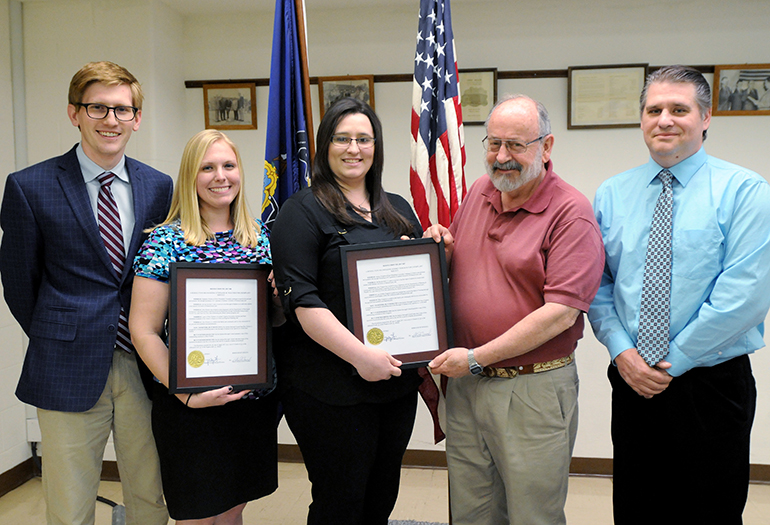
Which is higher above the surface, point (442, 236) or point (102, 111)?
point (102, 111)

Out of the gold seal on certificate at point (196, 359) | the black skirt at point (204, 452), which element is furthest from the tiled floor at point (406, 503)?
the gold seal on certificate at point (196, 359)

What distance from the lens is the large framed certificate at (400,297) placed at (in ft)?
5.58

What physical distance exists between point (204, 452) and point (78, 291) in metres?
0.65

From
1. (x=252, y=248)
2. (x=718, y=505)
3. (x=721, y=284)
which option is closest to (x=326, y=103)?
(x=252, y=248)

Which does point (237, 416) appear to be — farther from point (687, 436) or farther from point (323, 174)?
point (687, 436)

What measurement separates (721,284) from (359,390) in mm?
1094

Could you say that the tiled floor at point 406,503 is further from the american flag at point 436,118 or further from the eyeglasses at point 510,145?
the eyeglasses at point 510,145

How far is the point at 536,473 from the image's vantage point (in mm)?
1762

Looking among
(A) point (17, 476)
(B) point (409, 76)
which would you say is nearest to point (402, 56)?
(B) point (409, 76)

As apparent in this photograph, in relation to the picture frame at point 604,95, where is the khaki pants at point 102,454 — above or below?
below

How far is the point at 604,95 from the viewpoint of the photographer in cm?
316

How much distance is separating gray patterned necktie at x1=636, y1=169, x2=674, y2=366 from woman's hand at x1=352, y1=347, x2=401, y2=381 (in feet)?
2.50

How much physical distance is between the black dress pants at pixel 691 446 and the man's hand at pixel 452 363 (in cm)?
58

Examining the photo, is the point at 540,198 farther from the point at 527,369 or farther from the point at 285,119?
the point at 285,119
